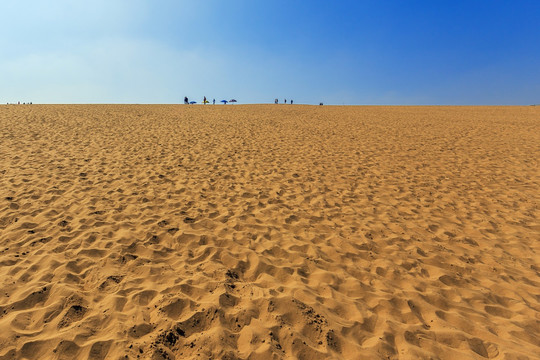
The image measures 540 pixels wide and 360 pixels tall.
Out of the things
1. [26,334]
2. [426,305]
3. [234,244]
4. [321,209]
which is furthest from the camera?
[321,209]

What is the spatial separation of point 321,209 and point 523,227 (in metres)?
4.17

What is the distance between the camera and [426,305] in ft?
12.0

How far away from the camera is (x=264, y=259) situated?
4.43 meters

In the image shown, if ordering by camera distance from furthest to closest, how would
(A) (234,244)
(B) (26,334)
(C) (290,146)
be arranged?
(C) (290,146) < (A) (234,244) < (B) (26,334)

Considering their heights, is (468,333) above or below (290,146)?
below

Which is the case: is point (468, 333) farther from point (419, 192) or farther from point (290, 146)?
point (290, 146)

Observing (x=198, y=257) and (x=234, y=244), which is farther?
(x=234, y=244)

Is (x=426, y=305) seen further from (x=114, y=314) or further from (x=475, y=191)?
(x=475, y=191)

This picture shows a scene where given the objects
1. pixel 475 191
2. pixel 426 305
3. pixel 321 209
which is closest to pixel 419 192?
pixel 475 191

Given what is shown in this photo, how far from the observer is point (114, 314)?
125 inches

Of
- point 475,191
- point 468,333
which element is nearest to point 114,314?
point 468,333

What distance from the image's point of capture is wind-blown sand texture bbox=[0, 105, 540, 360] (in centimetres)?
298

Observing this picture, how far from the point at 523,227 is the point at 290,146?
29.0ft

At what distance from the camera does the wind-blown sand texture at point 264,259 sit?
298 cm
